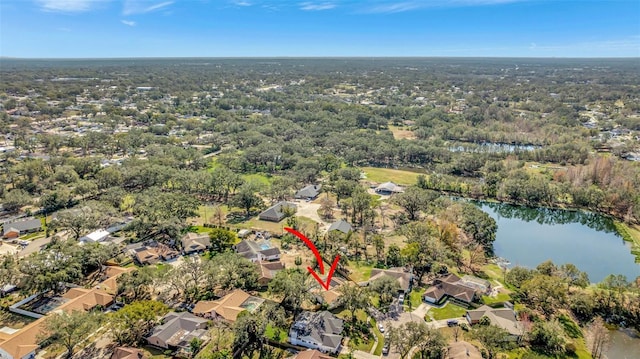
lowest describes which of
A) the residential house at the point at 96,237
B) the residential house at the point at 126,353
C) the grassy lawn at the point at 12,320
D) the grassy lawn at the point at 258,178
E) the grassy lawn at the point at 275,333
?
the grassy lawn at the point at 275,333

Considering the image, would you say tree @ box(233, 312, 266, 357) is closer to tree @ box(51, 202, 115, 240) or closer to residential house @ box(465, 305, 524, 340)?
residential house @ box(465, 305, 524, 340)

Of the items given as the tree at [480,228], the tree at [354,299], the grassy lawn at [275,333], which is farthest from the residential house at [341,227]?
the grassy lawn at [275,333]

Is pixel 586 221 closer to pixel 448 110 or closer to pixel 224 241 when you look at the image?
pixel 224 241

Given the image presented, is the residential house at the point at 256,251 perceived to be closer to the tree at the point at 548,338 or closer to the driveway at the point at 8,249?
the driveway at the point at 8,249

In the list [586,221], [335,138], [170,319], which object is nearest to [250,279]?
[170,319]

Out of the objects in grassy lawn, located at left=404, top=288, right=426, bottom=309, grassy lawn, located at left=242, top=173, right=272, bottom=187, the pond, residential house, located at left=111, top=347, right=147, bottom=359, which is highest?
residential house, located at left=111, top=347, right=147, bottom=359

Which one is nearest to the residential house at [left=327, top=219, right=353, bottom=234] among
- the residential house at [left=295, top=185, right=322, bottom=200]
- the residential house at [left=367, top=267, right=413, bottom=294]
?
the residential house at [left=367, top=267, right=413, bottom=294]
